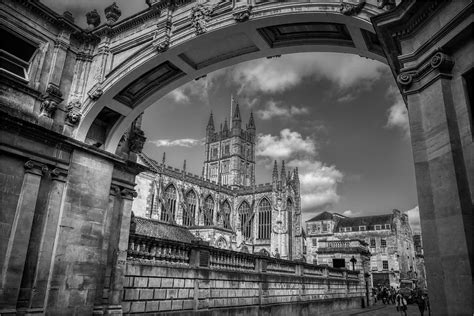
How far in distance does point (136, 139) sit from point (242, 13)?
19.8 ft

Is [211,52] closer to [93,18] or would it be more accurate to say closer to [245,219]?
[93,18]

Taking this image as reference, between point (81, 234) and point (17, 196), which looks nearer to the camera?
point (17, 196)

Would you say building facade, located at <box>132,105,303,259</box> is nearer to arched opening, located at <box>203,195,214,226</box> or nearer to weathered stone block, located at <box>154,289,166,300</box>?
arched opening, located at <box>203,195,214,226</box>

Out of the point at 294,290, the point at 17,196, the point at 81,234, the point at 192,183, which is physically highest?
the point at 192,183

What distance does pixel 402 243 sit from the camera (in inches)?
2345

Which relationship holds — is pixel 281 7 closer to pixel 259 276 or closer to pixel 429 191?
pixel 429 191

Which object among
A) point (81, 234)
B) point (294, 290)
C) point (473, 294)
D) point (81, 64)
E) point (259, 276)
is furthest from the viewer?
point (294, 290)

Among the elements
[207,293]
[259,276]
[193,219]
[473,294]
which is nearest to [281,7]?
[473,294]

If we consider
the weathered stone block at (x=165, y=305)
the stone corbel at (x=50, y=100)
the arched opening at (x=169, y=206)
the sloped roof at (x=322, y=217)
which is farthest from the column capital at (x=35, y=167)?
the sloped roof at (x=322, y=217)

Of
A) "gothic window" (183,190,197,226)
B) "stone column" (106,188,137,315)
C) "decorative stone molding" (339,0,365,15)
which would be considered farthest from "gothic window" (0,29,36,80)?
"gothic window" (183,190,197,226)

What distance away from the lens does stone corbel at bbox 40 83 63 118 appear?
31.7 ft

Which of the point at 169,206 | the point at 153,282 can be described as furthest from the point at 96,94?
the point at 169,206

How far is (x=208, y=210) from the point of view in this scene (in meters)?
61.3

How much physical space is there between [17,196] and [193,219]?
47999 millimetres
